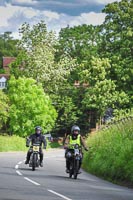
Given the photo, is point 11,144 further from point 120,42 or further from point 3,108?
point 120,42

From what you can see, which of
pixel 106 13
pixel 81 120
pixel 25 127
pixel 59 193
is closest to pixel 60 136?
pixel 81 120

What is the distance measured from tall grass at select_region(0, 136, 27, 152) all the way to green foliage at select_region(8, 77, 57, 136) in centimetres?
705

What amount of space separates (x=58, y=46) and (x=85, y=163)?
186 feet

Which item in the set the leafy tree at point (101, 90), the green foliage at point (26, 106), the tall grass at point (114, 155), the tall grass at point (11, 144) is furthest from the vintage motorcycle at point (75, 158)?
the green foliage at point (26, 106)

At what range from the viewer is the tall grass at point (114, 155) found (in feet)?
78.3

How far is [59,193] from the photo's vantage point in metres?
17.0

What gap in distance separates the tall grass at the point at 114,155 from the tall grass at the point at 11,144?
33.3m

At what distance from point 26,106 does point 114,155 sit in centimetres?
5405

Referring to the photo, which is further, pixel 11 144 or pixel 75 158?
pixel 11 144

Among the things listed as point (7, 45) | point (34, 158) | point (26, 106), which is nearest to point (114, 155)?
point (34, 158)

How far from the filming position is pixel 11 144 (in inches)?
2766

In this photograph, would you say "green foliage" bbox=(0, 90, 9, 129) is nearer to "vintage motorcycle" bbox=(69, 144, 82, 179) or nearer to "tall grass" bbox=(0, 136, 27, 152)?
"tall grass" bbox=(0, 136, 27, 152)

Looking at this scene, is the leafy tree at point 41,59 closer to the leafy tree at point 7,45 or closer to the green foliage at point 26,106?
the green foliage at point 26,106

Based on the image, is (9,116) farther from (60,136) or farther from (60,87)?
(60,136)
